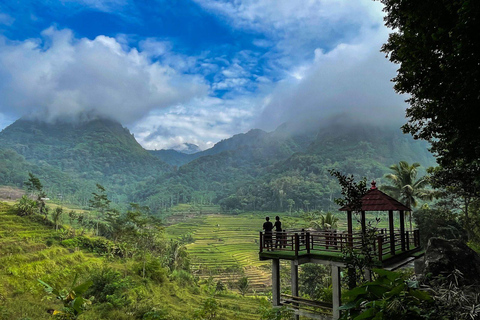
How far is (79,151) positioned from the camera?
16588cm

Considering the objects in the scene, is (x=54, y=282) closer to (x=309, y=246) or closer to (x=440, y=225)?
(x=309, y=246)

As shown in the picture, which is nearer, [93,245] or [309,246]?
[309,246]

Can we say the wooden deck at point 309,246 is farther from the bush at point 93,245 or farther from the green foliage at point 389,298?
the bush at point 93,245

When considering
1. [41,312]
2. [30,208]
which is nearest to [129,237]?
[30,208]

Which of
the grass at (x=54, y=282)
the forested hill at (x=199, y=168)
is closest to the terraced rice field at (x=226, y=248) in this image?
the grass at (x=54, y=282)

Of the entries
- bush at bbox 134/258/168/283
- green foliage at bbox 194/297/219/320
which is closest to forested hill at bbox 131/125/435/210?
bush at bbox 134/258/168/283

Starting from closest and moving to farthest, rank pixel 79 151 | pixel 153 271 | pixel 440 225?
pixel 440 225 → pixel 153 271 → pixel 79 151

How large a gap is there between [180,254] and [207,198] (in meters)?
96.4

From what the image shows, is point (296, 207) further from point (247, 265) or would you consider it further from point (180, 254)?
point (180, 254)

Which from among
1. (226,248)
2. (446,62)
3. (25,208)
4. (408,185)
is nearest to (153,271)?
(25,208)

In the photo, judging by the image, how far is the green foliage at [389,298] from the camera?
1.82 metres

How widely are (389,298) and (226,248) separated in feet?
195

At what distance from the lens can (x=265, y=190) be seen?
11181 cm

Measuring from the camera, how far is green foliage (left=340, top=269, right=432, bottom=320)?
1819mm
